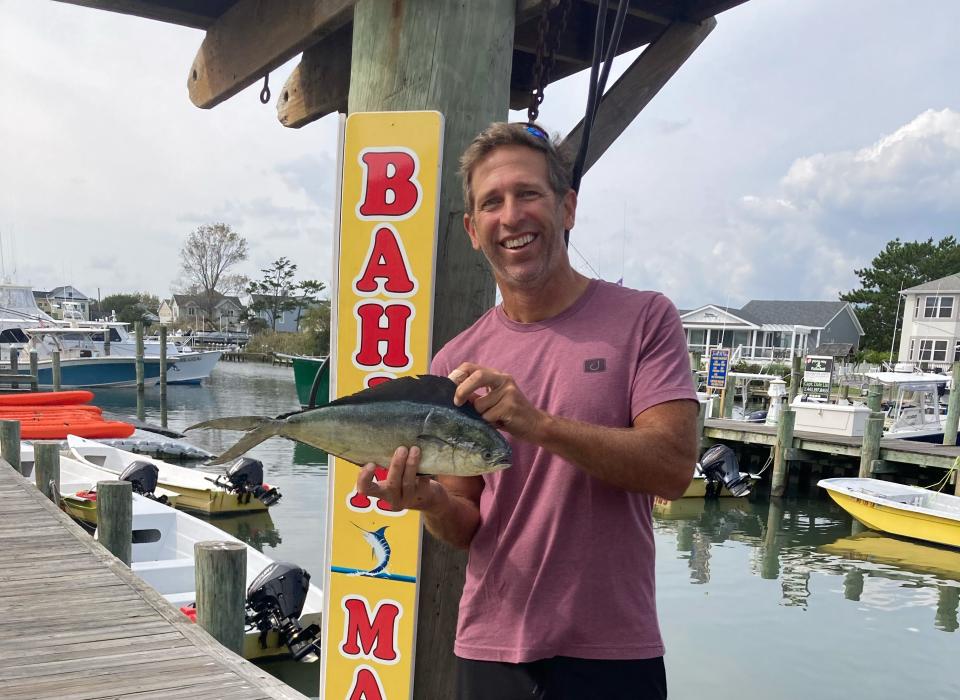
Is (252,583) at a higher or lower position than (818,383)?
lower

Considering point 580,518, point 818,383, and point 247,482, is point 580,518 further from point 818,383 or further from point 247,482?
point 818,383

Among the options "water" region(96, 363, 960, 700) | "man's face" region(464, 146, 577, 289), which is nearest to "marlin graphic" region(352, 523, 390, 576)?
"man's face" region(464, 146, 577, 289)

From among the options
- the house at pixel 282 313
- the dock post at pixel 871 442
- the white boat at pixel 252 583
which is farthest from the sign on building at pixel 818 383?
the house at pixel 282 313

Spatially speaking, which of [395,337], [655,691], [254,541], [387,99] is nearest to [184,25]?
[387,99]

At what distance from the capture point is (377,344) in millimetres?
2746

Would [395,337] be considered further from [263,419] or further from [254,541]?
[254,541]

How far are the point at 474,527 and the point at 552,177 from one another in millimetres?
905

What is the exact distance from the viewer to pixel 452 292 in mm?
2576

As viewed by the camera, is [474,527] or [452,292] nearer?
[474,527]

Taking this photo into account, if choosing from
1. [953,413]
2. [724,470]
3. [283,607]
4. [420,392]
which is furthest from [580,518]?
[953,413]

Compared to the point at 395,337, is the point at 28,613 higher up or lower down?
lower down

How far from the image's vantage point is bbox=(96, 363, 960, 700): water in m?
8.37

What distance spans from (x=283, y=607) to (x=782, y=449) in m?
14.7

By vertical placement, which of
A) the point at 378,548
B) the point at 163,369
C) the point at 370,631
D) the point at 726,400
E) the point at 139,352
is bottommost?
the point at 163,369
